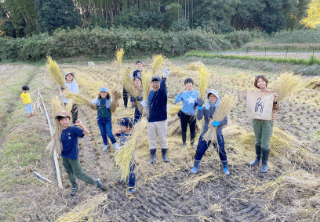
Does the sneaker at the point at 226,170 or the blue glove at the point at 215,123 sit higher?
the blue glove at the point at 215,123

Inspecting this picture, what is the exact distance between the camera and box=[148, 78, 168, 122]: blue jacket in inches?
139

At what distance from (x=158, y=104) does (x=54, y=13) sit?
33941 millimetres

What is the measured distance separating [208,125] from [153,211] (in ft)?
4.59

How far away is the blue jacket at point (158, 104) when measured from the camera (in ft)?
11.6

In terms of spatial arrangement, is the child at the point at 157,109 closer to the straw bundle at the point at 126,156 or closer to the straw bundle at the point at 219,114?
the straw bundle at the point at 126,156

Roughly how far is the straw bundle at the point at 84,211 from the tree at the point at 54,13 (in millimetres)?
32697

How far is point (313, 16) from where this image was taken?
35031mm

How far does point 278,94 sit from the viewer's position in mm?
3596

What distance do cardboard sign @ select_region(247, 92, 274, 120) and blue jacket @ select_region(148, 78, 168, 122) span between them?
4.27 ft

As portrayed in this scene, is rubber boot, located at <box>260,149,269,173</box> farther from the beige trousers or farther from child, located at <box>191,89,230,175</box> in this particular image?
the beige trousers

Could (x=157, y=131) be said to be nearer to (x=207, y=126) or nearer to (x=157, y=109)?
(x=157, y=109)

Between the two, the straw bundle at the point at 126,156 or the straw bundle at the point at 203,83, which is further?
the straw bundle at the point at 203,83

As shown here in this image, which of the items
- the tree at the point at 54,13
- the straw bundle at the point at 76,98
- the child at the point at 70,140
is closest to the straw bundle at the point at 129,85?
the straw bundle at the point at 76,98

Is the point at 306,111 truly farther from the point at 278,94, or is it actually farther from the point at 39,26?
→ the point at 39,26
